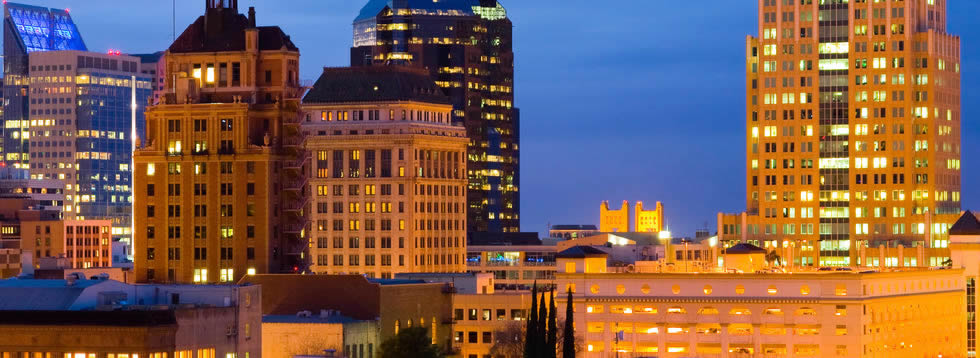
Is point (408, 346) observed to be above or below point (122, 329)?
below

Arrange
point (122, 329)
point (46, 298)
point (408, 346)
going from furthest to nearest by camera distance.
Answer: point (46, 298), point (408, 346), point (122, 329)

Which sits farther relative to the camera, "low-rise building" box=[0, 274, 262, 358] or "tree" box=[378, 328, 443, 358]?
"tree" box=[378, 328, 443, 358]

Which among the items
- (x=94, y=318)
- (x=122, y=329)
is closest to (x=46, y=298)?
(x=94, y=318)

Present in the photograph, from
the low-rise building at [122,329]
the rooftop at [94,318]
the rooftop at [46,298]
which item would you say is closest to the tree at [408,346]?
the low-rise building at [122,329]

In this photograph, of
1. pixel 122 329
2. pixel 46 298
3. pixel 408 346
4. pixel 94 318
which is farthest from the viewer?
pixel 46 298

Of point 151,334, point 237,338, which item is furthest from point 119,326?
point 237,338

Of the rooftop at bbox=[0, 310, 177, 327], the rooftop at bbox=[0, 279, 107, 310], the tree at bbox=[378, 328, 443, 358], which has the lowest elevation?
the tree at bbox=[378, 328, 443, 358]

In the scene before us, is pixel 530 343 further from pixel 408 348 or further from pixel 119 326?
pixel 119 326

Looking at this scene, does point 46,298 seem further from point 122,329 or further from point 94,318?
point 122,329

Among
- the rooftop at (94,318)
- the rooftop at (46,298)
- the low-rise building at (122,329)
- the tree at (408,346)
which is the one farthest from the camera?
the rooftop at (46,298)

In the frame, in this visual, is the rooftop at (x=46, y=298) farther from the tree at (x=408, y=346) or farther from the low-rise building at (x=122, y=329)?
the tree at (x=408, y=346)

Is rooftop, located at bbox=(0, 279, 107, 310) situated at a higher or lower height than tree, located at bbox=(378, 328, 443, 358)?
higher

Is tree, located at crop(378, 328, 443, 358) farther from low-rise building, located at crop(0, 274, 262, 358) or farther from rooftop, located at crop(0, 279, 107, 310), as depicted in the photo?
rooftop, located at crop(0, 279, 107, 310)

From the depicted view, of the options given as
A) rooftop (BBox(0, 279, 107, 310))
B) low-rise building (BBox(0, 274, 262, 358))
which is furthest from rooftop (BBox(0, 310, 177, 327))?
rooftop (BBox(0, 279, 107, 310))
